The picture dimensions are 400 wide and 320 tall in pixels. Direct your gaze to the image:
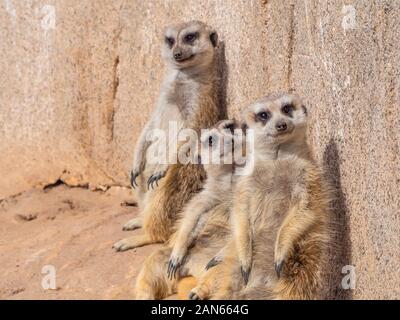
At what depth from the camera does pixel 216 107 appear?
5105 millimetres

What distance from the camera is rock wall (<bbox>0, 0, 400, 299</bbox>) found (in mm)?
3641

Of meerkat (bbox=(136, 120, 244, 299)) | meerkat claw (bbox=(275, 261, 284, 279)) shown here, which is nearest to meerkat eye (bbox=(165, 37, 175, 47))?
meerkat (bbox=(136, 120, 244, 299))

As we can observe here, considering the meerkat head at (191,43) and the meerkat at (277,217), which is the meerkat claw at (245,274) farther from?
the meerkat head at (191,43)

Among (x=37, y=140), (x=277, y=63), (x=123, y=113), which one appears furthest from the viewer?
(x=37, y=140)

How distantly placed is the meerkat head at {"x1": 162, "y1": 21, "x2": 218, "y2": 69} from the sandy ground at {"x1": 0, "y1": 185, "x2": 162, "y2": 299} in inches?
39.1

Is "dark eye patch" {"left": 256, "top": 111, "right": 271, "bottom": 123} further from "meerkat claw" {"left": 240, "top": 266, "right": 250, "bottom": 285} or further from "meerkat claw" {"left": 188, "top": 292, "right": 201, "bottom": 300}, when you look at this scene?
"meerkat claw" {"left": 188, "top": 292, "right": 201, "bottom": 300}

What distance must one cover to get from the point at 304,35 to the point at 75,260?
1650 millimetres

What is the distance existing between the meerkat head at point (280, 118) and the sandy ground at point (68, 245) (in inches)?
38.7

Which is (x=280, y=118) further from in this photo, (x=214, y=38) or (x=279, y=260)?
(x=214, y=38)

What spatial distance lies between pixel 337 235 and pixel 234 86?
3.88ft

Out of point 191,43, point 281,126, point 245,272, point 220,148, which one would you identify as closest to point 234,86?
point 191,43
